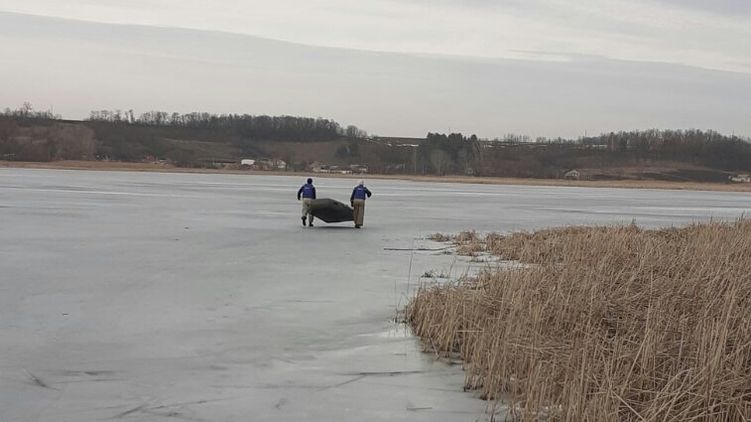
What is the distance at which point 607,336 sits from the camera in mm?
7355

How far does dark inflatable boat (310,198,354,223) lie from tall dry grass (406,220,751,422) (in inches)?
424

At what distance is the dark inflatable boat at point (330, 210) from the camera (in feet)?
69.6

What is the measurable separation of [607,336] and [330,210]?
14.3m

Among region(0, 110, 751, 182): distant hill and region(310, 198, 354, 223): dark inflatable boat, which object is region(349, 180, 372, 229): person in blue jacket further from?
region(0, 110, 751, 182): distant hill

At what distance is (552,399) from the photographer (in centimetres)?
579

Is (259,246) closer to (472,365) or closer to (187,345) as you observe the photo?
(187,345)

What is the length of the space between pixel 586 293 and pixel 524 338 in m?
1.76

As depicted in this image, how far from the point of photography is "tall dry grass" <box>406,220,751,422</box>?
5.54 metres

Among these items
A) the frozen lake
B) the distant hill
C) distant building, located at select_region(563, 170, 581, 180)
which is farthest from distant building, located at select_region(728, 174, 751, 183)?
the frozen lake

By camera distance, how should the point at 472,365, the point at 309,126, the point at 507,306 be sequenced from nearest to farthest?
the point at 472,365, the point at 507,306, the point at 309,126

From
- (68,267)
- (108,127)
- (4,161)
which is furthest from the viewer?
(108,127)

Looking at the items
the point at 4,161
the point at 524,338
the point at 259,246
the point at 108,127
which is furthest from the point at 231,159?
the point at 524,338

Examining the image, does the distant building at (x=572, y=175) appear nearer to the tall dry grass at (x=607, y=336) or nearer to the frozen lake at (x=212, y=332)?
the frozen lake at (x=212, y=332)

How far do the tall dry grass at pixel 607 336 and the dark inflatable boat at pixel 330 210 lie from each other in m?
10.8
